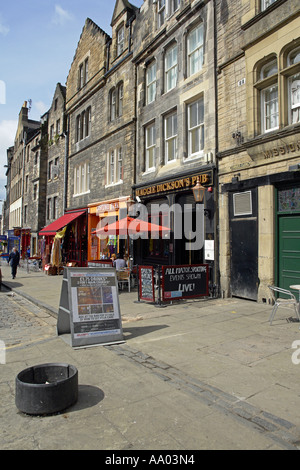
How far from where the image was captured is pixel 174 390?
4.16 metres

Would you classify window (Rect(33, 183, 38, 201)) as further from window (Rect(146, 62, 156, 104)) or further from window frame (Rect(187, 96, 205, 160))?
window frame (Rect(187, 96, 205, 160))

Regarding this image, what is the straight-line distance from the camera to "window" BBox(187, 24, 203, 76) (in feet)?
42.3

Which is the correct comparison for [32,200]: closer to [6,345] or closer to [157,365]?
[6,345]

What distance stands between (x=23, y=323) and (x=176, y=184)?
7.87m

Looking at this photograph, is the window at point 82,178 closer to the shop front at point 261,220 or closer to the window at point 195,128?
the window at point 195,128

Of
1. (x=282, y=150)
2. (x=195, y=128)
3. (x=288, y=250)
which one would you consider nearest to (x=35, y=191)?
(x=195, y=128)

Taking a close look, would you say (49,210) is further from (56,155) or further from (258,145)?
(258,145)

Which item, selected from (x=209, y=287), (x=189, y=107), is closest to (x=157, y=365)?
(x=209, y=287)

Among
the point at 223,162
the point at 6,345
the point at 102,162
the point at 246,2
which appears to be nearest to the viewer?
the point at 6,345

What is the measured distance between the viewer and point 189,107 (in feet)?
44.3

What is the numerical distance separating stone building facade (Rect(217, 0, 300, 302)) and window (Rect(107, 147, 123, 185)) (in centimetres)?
787

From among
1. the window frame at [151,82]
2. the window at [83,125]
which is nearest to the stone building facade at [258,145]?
the window frame at [151,82]

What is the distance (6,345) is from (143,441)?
4220 mm

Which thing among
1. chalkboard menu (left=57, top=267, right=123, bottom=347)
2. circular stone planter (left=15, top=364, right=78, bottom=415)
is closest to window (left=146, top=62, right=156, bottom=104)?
chalkboard menu (left=57, top=267, right=123, bottom=347)
